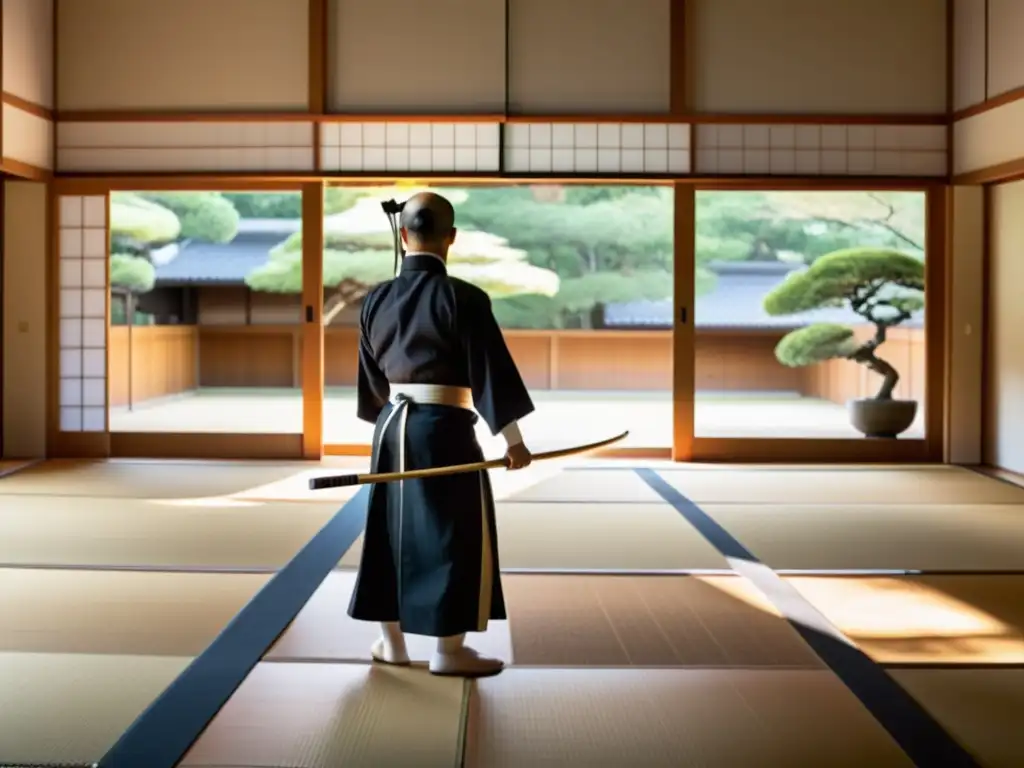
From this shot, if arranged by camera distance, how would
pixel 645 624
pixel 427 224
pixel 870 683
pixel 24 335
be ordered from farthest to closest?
A: pixel 24 335
pixel 645 624
pixel 427 224
pixel 870 683

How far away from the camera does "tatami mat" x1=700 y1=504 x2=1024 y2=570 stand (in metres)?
4.26

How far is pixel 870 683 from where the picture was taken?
9.30 feet

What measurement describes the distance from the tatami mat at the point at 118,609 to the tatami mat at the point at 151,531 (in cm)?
23

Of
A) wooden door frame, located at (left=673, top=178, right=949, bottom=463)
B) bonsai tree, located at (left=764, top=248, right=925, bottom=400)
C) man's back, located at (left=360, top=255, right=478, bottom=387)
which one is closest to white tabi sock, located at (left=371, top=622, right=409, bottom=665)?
man's back, located at (left=360, top=255, right=478, bottom=387)

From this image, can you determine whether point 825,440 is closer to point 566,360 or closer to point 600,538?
point 600,538

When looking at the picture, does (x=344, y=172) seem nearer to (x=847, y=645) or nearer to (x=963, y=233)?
(x=963, y=233)

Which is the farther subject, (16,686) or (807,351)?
(807,351)

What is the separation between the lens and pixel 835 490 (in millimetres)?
6031

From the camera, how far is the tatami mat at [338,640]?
3051 mm

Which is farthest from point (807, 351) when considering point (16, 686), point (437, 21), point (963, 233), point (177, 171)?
point (16, 686)

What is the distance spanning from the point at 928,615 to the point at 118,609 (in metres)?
2.48

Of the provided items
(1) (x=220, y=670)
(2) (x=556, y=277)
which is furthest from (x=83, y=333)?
(2) (x=556, y=277)

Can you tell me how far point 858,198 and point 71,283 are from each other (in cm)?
914

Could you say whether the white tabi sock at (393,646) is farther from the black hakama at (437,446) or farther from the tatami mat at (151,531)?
the tatami mat at (151,531)
